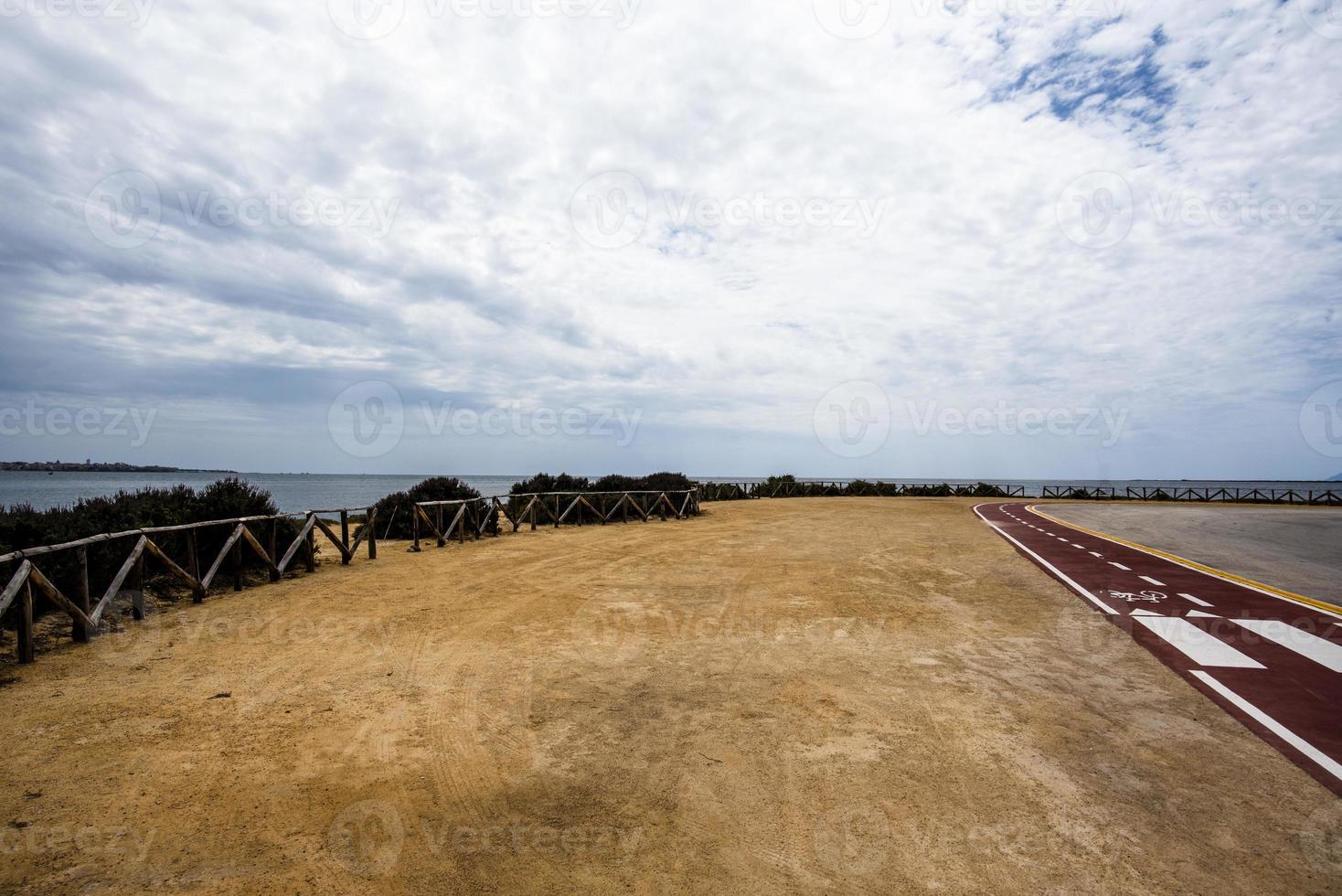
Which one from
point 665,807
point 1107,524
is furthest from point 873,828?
point 1107,524

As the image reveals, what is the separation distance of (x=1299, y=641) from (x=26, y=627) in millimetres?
13186

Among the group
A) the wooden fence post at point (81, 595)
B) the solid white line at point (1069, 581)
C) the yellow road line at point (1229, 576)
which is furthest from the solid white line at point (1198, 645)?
the wooden fence post at point (81, 595)

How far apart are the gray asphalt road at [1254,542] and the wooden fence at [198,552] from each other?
52.7 ft

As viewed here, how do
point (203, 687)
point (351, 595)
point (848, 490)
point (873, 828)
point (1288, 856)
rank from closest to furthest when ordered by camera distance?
point (1288, 856), point (873, 828), point (203, 687), point (351, 595), point (848, 490)

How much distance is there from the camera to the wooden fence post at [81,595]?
25.2 ft

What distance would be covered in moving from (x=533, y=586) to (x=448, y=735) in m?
6.19

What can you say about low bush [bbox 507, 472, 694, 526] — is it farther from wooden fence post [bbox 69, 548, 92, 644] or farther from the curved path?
the curved path

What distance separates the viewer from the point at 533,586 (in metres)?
11.1

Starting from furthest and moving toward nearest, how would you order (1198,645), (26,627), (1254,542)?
(1254,542) < (1198,645) < (26,627)

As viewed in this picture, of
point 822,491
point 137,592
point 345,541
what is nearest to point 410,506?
point 345,541

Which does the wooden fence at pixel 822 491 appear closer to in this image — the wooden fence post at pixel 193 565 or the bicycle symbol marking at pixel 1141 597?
the bicycle symbol marking at pixel 1141 597

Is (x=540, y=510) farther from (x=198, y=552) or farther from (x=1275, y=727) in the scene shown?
(x=1275, y=727)

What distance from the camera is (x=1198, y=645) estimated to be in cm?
721

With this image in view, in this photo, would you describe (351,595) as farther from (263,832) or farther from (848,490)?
(848,490)
